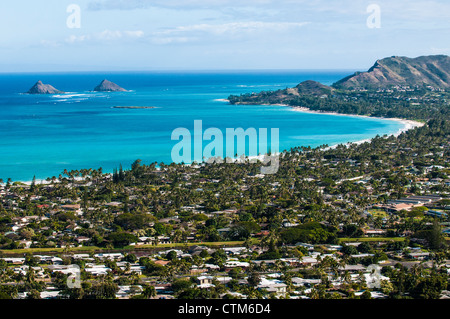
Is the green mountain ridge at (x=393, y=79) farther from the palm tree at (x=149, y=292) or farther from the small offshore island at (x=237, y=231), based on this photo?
the palm tree at (x=149, y=292)

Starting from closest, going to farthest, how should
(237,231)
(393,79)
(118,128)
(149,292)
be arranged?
(149,292) < (237,231) < (118,128) < (393,79)

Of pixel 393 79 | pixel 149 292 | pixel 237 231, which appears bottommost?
pixel 149 292

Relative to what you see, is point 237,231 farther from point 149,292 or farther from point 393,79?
point 393,79

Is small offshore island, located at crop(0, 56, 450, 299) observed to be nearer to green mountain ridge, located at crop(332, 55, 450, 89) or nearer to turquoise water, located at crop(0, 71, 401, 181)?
turquoise water, located at crop(0, 71, 401, 181)

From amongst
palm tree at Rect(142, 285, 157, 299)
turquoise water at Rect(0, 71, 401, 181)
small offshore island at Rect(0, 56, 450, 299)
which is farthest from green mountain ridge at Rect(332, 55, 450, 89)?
palm tree at Rect(142, 285, 157, 299)

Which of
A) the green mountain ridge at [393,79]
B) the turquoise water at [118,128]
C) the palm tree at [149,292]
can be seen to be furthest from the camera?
the green mountain ridge at [393,79]

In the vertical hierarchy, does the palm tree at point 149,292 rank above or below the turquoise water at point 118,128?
below

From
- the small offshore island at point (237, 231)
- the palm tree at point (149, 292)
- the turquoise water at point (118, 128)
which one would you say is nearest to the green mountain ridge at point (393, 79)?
the turquoise water at point (118, 128)

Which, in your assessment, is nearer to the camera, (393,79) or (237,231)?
(237,231)

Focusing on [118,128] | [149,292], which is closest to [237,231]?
[149,292]
